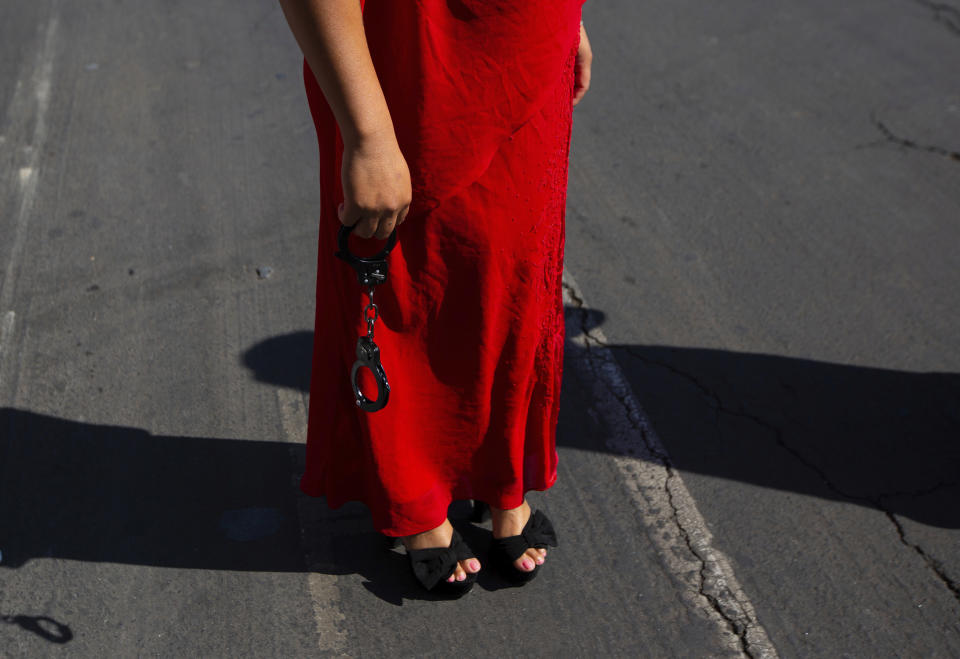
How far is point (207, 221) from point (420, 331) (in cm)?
212

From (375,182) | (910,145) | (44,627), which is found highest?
(375,182)

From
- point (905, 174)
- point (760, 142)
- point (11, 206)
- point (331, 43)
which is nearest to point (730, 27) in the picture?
point (760, 142)

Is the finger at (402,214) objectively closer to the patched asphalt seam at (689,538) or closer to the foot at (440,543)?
the foot at (440,543)

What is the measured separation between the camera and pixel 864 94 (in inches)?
191

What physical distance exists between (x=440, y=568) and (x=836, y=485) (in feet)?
4.28

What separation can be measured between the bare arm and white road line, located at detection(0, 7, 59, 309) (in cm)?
228

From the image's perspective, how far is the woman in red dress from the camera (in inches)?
64.1

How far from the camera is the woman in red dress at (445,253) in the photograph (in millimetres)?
1627

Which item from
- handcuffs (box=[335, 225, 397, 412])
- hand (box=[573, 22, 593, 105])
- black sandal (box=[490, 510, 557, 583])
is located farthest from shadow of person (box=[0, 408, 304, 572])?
hand (box=[573, 22, 593, 105])

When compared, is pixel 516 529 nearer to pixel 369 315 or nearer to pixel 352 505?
pixel 352 505

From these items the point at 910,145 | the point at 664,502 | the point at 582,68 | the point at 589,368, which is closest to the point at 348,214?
the point at 582,68

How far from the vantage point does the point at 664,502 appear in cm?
269

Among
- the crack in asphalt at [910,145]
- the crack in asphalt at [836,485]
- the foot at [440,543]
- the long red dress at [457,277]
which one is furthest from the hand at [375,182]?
the crack in asphalt at [910,145]

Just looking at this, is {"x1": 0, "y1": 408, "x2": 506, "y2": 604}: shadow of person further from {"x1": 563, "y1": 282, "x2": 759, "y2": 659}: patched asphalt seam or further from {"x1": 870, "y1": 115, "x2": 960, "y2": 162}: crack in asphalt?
{"x1": 870, "y1": 115, "x2": 960, "y2": 162}: crack in asphalt
